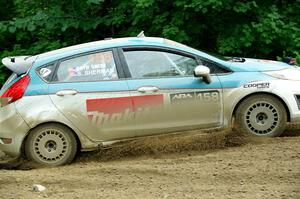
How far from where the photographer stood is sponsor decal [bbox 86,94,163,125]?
23.8ft

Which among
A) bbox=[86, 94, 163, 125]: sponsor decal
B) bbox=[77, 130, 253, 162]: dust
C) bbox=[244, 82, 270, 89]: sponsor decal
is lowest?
bbox=[77, 130, 253, 162]: dust

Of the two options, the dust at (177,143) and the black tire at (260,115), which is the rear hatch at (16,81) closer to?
the dust at (177,143)

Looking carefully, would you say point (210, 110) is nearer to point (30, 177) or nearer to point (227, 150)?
point (227, 150)

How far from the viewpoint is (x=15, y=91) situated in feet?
24.2

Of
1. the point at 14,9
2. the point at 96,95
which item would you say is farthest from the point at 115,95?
the point at 14,9

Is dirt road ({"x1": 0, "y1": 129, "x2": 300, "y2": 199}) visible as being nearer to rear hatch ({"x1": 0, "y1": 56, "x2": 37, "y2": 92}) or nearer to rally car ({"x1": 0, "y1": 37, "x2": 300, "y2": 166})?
rally car ({"x1": 0, "y1": 37, "x2": 300, "y2": 166})

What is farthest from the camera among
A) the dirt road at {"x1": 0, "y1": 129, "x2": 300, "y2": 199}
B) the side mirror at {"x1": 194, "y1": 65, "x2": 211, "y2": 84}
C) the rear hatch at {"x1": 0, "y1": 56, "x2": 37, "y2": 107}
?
the rear hatch at {"x1": 0, "y1": 56, "x2": 37, "y2": 107}

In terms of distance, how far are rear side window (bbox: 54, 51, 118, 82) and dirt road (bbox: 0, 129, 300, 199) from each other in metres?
0.97

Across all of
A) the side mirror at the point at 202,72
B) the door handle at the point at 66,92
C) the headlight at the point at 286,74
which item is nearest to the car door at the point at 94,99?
the door handle at the point at 66,92

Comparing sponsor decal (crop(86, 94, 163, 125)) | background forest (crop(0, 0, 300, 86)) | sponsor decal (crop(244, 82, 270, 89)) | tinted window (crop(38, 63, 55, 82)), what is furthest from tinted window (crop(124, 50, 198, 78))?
background forest (crop(0, 0, 300, 86))

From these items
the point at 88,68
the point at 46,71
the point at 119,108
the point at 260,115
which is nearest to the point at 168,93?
the point at 119,108

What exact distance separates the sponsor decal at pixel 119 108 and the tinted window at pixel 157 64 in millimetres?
340

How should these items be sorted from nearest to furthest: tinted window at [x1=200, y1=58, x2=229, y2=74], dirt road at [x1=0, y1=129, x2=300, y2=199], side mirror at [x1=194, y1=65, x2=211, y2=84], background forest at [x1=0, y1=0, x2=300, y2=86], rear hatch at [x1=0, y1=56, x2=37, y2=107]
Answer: dirt road at [x1=0, y1=129, x2=300, y2=199] < side mirror at [x1=194, y1=65, x2=211, y2=84] < rear hatch at [x1=0, y1=56, x2=37, y2=107] < tinted window at [x1=200, y1=58, x2=229, y2=74] < background forest at [x1=0, y1=0, x2=300, y2=86]

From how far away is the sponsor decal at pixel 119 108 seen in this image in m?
7.24
